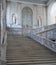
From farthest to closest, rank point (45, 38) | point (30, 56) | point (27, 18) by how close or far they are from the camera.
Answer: point (27, 18) → point (45, 38) → point (30, 56)

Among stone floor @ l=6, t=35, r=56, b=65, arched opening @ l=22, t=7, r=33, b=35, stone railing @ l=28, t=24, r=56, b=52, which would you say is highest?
arched opening @ l=22, t=7, r=33, b=35

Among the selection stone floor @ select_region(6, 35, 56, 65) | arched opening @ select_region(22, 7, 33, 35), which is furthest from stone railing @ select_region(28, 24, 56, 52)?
arched opening @ select_region(22, 7, 33, 35)

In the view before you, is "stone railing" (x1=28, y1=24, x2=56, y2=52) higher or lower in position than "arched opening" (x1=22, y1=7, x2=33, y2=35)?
lower

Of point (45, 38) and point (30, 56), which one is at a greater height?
point (45, 38)

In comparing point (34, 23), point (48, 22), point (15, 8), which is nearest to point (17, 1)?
point (15, 8)

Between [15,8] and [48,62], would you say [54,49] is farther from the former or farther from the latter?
[15,8]

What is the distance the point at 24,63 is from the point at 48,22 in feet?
53.9

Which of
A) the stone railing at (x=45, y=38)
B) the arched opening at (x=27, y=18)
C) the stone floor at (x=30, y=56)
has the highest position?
the arched opening at (x=27, y=18)

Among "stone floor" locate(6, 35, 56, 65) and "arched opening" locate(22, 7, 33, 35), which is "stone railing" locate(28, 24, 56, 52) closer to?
"stone floor" locate(6, 35, 56, 65)

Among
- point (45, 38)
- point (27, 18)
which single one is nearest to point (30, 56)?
point (45, 38)

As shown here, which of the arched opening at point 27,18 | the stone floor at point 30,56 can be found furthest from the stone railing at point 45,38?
the arched opening at point 27,18

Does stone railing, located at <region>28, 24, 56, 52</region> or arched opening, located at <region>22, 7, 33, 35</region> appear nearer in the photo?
stone railing, located at <region>28, 24, 56, 52</region>

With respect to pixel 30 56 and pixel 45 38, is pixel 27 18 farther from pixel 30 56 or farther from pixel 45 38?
pixel 30 56

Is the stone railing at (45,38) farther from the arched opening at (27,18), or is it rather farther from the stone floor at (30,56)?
the arched opening at (27,18)
